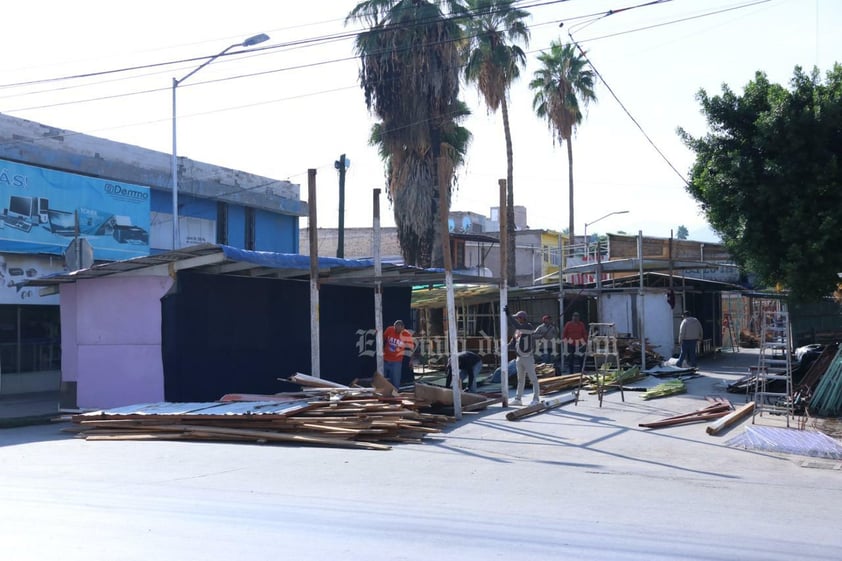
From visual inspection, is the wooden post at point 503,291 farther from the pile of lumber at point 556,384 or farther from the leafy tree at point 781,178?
the leafy tree at point 781,178

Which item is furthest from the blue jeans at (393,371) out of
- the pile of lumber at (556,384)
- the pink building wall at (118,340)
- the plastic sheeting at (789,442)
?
the plastic sheeting at (789,442)

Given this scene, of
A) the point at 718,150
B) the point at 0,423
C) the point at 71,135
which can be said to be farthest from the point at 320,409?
the point at 71,135

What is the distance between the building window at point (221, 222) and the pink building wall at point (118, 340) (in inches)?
536

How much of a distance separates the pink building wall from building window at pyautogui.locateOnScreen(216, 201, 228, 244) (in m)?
13.6

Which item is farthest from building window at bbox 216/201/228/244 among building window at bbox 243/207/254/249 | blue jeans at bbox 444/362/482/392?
blue jeans at bbox 444/362/482/392

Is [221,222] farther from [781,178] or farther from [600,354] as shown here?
[781,178]

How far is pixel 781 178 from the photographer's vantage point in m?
15.1

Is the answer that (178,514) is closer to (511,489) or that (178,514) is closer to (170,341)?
(511,489)

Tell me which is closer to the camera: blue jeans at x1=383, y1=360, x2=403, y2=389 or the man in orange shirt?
the man in orange shirt

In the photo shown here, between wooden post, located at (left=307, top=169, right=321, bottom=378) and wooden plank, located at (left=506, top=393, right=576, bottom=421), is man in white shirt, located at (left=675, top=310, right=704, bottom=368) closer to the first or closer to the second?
wooden plank, located at (left=506, top=393, right=576, bottom=421)

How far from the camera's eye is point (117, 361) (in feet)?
55.6

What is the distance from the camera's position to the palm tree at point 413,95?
2742cm

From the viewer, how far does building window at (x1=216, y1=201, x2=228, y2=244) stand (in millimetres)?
31062

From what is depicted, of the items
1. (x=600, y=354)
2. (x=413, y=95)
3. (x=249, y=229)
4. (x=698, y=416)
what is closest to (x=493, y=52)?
(x=413, y=95)
